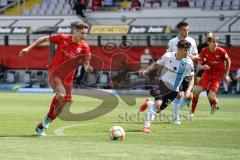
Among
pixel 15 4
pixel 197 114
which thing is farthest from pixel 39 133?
pixel 15 4

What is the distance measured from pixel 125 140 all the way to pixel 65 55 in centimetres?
251

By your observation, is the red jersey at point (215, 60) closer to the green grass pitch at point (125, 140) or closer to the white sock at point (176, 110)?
the green grass pitch at point (125, 140)

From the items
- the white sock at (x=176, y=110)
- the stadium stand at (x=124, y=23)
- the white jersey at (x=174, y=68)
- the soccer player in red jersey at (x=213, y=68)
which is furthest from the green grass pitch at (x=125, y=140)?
the stadium stand at (x=124, y=23)

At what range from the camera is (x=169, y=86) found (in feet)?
52.9

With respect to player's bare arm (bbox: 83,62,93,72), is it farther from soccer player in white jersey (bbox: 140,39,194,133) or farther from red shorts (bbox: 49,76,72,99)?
soccer player in white jersey (bbox: 140,39,194,133)

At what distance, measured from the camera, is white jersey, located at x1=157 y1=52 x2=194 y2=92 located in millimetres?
16000

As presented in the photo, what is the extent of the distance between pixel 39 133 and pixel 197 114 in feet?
27.9

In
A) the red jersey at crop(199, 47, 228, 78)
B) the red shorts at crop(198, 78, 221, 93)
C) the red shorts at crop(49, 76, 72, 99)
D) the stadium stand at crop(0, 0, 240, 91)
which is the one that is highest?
the red shorts at crop(49, 76, 72, 99)

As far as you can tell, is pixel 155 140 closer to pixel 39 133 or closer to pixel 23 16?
pixel 39 133

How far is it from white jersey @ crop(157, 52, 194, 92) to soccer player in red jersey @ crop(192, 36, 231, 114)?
4.70 m

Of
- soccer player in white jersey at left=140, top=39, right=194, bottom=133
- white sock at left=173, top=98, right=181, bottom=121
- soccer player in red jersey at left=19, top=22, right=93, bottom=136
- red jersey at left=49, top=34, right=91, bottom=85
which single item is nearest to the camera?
soccer player in red jersey at left=19, top=22, right=93, bottom=136

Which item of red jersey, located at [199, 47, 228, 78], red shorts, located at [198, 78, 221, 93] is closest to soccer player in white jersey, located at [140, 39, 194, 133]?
red jersey, located at [199, 47, 228, 78]

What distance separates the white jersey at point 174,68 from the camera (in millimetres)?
16000

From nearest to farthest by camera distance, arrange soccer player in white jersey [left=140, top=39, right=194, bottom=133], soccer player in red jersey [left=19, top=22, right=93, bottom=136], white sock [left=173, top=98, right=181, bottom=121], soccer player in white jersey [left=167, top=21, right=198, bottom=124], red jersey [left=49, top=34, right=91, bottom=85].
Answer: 1. soccer player in red jersey [left=19, top=22, right=93, bottom=136]
2. red jersey [left=49, top=34, right=91, bottom=85]
3. soccer player in white jersey [left=140, top=39, right=194, bottom=133]
4. soccer player in white jersey [left=167, top=21, right=198, bottom=124]
5. white sock [left=173, top=98, right=181, bottom=121]
